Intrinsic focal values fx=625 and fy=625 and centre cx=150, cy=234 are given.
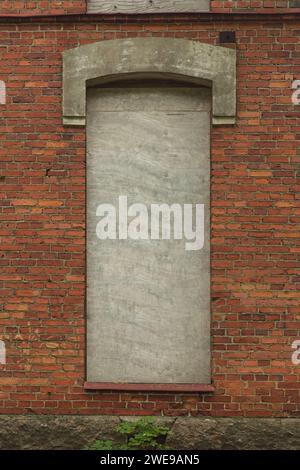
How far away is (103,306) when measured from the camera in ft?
21.0

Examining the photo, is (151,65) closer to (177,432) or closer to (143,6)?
(143,6)

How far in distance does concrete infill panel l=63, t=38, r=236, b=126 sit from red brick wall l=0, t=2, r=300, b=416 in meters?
0.10

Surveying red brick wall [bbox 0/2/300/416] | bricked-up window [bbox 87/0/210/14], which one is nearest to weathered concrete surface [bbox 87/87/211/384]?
red brick wall [bbox 0/2/300/416]

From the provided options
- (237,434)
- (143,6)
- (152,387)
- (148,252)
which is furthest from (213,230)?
(143,6)

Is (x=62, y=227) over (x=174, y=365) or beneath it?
over

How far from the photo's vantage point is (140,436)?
19.2ft

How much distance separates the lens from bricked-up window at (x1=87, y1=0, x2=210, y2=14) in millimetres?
6484

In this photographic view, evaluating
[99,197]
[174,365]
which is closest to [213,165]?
[99,197]

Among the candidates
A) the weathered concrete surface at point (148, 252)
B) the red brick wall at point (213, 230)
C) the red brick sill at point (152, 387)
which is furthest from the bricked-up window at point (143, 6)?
the red brick sill at point (152, 387)

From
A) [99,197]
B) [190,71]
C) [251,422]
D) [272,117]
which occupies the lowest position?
[251,422]

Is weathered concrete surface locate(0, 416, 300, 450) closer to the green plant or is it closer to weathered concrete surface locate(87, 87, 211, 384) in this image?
the green plant

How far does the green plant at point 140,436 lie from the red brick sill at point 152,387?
293mm

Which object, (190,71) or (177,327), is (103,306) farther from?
(190,71)

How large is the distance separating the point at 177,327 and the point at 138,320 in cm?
40
